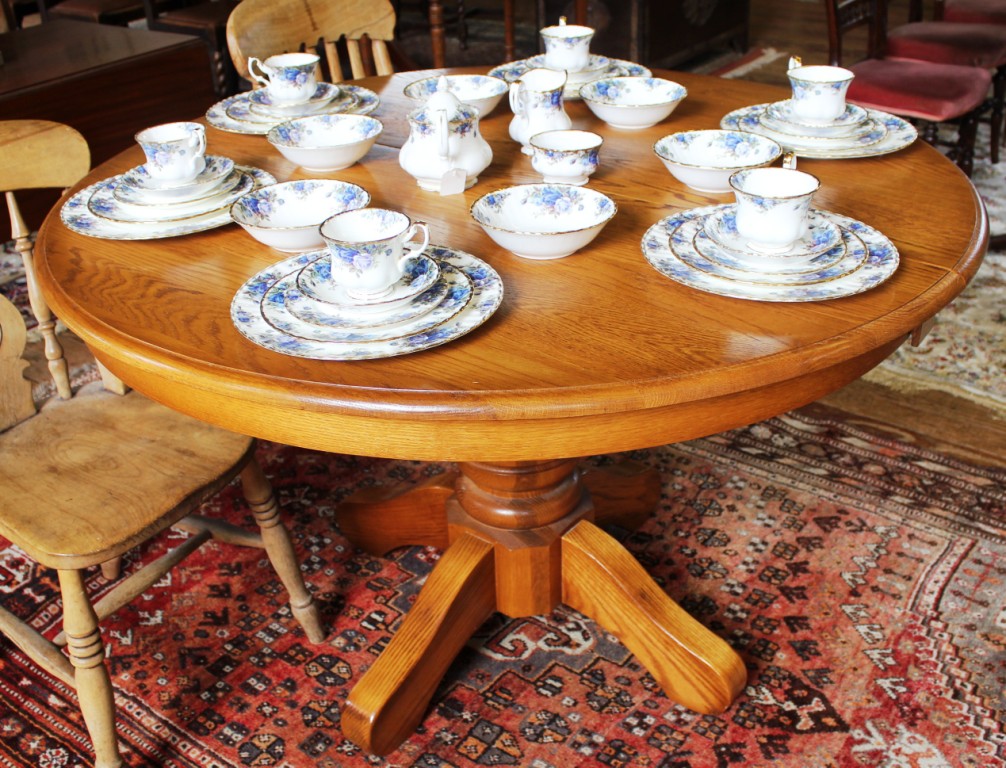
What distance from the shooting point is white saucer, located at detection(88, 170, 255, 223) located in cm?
142

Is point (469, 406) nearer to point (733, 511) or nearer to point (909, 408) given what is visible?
point (733, 511)

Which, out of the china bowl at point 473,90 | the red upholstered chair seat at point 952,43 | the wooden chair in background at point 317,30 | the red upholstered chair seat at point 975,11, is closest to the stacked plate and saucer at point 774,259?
the china bowl at point 473,90

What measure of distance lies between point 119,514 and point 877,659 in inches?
46.6

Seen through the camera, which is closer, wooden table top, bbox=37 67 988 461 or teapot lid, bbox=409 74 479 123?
wooden table top, bbox=37 67 988 461

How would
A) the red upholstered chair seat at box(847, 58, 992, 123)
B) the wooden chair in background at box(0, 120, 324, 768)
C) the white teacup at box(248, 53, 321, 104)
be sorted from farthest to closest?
the red upholstered chair seat at box(847, 58, 992, 123) → the white teacup at box(248, 53, 321, 104) → the wooden chair in background at box(0, 120, 324, 768)

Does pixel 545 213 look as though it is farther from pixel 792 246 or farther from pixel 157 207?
pixel 157 207

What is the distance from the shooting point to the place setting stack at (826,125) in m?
1.57

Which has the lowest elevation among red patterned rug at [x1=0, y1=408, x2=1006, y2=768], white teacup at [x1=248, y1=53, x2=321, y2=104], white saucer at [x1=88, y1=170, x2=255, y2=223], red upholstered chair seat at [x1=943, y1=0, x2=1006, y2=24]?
red patterned rug at [x1=0, y1=408, x2=1006, y2=768]

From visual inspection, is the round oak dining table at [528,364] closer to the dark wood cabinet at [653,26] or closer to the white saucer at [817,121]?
the white saucer at [817,121]

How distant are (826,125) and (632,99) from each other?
13.1 inches

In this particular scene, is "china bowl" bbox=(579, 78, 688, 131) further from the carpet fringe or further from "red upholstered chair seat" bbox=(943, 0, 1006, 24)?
"red upholstered chair seat" bbox=(943, 0, 1006, 24)

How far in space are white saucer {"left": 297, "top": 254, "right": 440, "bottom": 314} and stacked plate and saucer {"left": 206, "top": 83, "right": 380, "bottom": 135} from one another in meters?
0.65

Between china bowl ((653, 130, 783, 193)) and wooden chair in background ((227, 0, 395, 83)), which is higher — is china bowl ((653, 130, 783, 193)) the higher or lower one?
the lower one

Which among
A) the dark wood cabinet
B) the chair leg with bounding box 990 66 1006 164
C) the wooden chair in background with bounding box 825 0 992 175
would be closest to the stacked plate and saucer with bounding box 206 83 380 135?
the wooden chair in background with bounding box 825 0 992 175
